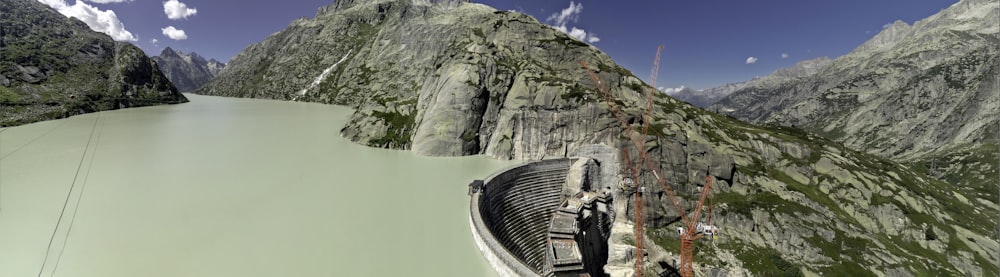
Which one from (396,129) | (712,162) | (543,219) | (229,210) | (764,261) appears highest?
(396,129)

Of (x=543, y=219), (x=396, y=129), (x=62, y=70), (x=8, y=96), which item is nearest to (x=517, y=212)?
(x=543, y=219)

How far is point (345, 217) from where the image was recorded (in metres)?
37.4

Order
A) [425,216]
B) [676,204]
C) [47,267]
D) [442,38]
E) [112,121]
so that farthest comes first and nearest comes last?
[442,38] → [112,121] → [676,204] → [425,216] → [47,267]

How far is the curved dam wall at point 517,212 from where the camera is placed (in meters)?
30.6

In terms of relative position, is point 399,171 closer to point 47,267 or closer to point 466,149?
point 466,149

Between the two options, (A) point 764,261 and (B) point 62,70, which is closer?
(A) point 764,261

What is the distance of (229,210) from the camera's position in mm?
37531

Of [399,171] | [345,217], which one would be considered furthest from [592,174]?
[345,217]

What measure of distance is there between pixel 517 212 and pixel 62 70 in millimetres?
172699

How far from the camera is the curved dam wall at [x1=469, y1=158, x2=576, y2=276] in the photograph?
30.6 metres

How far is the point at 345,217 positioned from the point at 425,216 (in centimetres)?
821

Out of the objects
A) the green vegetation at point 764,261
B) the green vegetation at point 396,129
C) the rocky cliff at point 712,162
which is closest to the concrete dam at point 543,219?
the rocky cliff at point 712,162

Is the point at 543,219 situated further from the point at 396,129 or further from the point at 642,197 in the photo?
the point at 396,129

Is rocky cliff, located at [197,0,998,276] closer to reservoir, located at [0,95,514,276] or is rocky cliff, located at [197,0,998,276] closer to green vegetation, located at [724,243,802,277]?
green vegetation, located at [724,243,802,277]
